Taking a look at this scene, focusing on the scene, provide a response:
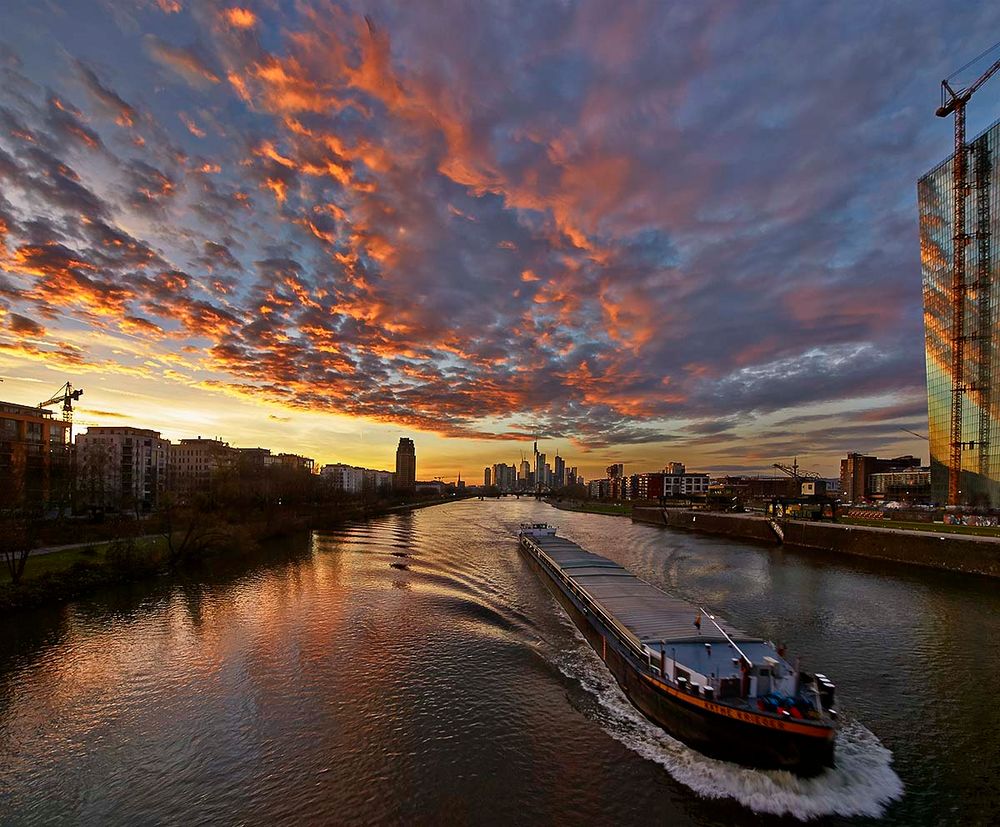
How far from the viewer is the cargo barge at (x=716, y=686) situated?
1675 cm

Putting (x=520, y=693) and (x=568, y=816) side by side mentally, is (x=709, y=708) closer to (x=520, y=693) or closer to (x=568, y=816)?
(x=568, y=816)

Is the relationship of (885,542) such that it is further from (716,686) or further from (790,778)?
(716,686)

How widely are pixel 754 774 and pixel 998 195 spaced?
141 metres

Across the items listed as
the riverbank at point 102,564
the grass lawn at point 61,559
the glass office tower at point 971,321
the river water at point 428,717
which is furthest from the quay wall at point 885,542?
the grass lawn at point 61,559

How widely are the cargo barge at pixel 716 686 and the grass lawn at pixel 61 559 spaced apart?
4396 cm

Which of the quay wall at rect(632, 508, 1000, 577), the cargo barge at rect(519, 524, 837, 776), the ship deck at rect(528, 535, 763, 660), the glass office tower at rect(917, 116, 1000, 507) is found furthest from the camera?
the glass office tower at rect(917, 116, 1000, 507)

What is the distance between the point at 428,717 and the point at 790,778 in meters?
13.6

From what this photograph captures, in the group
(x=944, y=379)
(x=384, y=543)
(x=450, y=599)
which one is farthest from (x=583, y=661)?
(x=944, y=379)

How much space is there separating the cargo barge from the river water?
32.1 inches

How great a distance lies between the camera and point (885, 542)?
6228 cm

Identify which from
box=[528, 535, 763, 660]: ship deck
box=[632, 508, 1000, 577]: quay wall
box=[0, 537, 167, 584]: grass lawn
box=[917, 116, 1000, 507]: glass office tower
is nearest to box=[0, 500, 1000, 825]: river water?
box=[528, 535, 763, 660]: ship deck

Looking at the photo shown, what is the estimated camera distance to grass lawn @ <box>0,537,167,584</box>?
4106 centimetres

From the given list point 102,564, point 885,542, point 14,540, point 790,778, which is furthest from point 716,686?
point 885,542

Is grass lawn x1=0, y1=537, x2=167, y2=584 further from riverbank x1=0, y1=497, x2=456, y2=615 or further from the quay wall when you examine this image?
the quay wall
